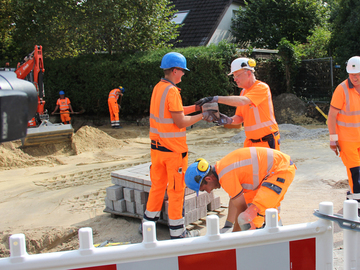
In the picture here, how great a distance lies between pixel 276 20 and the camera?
20.3m

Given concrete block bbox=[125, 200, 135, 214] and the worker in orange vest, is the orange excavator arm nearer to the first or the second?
concrete block bbox=[125, 200, 135, 214]

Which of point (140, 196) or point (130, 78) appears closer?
point (140, 196)

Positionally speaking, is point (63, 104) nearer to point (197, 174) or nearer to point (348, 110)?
point (348, 110)

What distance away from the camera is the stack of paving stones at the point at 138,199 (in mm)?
4621

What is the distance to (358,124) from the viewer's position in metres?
4.42

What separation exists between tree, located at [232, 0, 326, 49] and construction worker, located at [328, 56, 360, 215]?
1647cm

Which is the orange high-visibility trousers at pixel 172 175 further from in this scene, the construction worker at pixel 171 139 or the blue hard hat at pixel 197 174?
the blue hard hat at pixel 197 174

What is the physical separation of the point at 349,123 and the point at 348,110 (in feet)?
0.56

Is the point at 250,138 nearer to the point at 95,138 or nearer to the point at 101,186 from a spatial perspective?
the point at 101,186

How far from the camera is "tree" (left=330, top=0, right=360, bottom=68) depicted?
13773 millimetres

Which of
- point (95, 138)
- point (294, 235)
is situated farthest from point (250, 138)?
point (95, 138)

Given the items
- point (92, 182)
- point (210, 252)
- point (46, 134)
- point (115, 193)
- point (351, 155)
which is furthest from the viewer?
point (46, 134)

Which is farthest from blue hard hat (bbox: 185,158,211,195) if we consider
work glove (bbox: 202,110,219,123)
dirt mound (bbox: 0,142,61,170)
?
dirt mound (bbox: 0,142,61,170)

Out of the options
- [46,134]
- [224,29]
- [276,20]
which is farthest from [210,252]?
[276,20]
